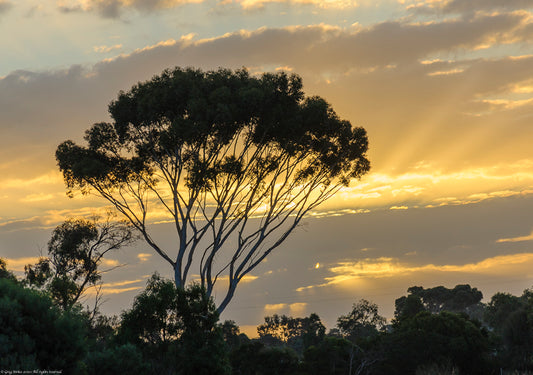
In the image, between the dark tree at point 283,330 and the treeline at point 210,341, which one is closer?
the treeline at point 210,341

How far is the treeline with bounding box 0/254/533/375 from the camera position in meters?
16.1

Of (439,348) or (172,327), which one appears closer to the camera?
(172,327)

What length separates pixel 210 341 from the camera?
22.0 meters

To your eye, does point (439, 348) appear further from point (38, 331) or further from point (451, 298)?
point (451, 298)

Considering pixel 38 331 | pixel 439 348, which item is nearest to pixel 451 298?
pixel 439 348

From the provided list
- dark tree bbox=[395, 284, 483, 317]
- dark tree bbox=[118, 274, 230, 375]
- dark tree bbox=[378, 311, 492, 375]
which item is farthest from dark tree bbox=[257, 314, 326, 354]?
dark tree bbox=[118, 274, 230, 375]

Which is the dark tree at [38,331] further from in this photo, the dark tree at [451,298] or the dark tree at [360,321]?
the dark tree at [451,298]

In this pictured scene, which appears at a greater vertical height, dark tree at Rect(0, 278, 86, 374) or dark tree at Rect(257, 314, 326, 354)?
dark tree at Rect(0, 278, 86, 374)

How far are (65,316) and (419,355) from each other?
2472 cm

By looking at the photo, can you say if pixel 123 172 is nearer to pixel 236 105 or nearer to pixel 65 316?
pixel 236 105

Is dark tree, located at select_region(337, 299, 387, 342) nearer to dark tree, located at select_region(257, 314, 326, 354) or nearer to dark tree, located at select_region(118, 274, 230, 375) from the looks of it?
dark tree, located at select_region(257, 314, 326, 354)

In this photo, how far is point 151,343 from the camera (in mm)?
22438

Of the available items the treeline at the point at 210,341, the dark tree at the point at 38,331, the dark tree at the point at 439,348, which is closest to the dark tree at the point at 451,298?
the treeline at the point at 210,341

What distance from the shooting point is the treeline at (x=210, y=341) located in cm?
1608
